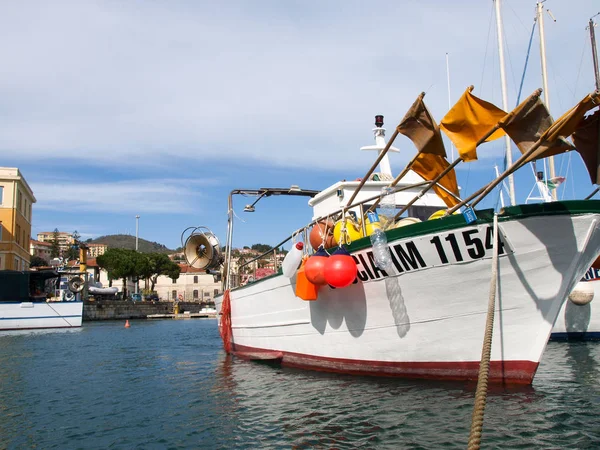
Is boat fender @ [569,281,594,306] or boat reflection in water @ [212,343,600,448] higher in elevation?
boat fender @ [569,281,594,306]

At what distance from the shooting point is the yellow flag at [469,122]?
705 centimetres

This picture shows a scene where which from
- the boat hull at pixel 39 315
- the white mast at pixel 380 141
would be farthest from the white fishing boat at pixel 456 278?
the boat hull at pixel 39 315

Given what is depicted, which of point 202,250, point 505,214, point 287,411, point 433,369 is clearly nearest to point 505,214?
point 505,214

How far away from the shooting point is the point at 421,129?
7.34 metres

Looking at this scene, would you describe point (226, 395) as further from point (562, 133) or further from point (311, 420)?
point (562, 133)

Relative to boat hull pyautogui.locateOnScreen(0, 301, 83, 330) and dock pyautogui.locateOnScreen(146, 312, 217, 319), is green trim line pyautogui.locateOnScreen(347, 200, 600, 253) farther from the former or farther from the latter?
dock pyautogui.locateOnScreen(146, 312, 217, 319)

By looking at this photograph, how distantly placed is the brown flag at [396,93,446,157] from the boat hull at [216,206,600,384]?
1.14 metres

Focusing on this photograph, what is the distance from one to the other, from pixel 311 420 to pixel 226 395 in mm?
2707

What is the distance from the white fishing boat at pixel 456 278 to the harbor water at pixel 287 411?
50 centimetres

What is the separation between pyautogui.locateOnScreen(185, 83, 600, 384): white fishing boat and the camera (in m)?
7.10

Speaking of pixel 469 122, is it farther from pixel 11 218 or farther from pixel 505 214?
pixel 11 218

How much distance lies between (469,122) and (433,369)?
4027mm

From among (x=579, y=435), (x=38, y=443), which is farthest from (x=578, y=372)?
(x=38, y=443)

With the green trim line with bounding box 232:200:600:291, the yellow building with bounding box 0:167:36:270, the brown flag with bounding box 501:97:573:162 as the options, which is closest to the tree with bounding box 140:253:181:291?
the yellow building with bounding box 0:167:36:270
